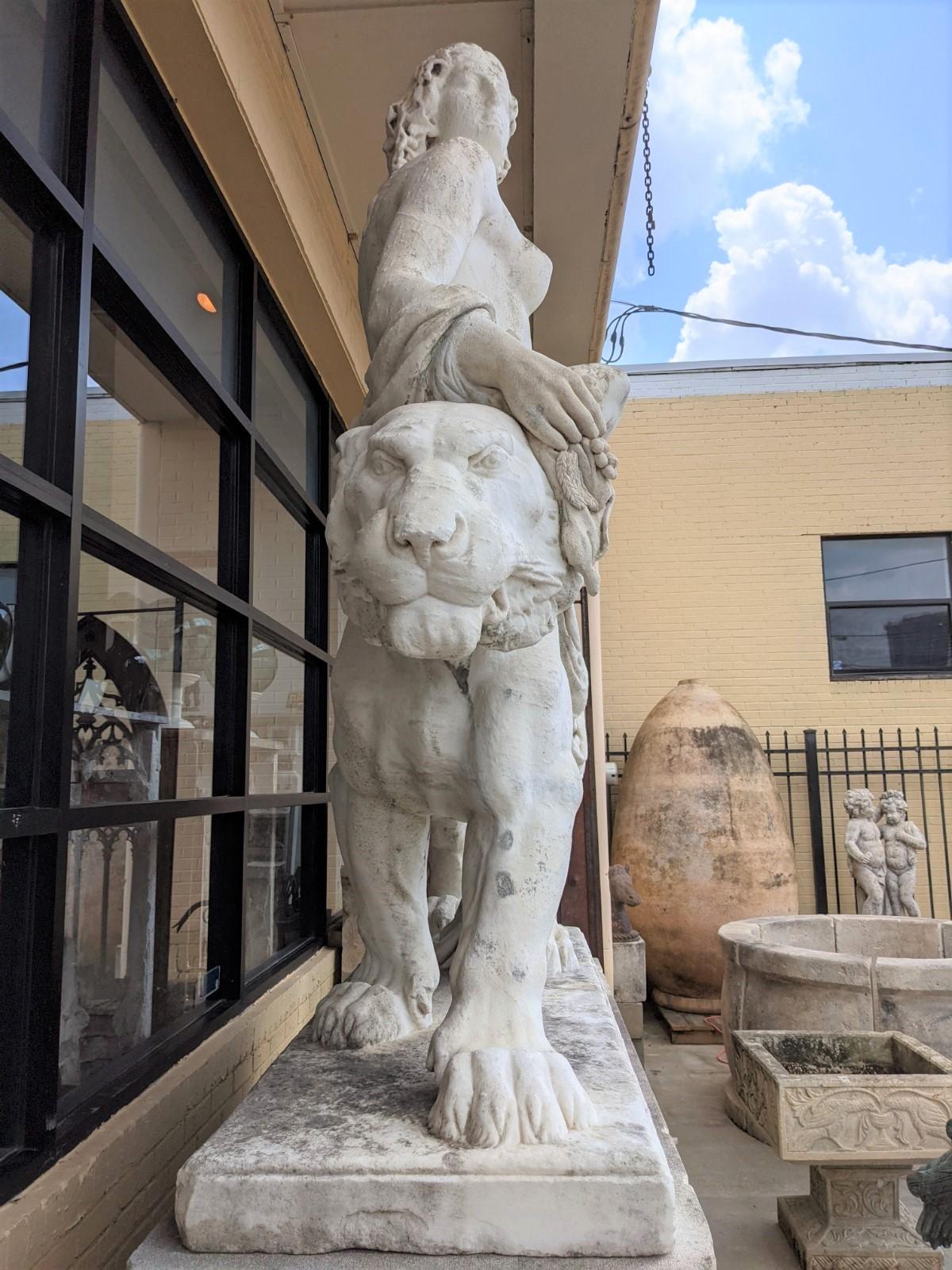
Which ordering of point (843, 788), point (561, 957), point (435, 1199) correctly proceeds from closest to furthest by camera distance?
point (435, 1199) → point (561, 957) → point (843, 788)

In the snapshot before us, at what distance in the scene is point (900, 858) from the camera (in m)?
6.82

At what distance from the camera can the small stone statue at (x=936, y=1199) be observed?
5.15 feet

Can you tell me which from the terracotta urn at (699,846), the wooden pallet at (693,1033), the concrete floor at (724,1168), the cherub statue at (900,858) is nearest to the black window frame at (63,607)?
the concrete floor at (724,1168)

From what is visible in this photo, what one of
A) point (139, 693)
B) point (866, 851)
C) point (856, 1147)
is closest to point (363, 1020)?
point (139, 693)

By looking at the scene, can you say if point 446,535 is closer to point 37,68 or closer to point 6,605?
point 6,605

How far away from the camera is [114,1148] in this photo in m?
1.66

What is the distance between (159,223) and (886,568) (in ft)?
24.3

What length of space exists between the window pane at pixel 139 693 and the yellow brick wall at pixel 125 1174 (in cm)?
62

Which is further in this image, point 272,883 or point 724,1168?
point 724,1168

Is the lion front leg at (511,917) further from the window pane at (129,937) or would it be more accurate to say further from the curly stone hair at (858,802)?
the curly stone hair at (858,802)

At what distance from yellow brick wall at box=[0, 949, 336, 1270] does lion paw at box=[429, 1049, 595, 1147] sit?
714 mm

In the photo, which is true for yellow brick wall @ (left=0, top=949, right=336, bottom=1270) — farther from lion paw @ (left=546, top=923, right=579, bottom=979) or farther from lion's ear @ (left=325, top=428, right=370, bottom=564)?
lion's ear @ (left=325, top=428, right=370, bottom=564)

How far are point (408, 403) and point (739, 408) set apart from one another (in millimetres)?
7793

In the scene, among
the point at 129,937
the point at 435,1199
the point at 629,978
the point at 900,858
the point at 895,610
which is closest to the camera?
the point at 435,1199
